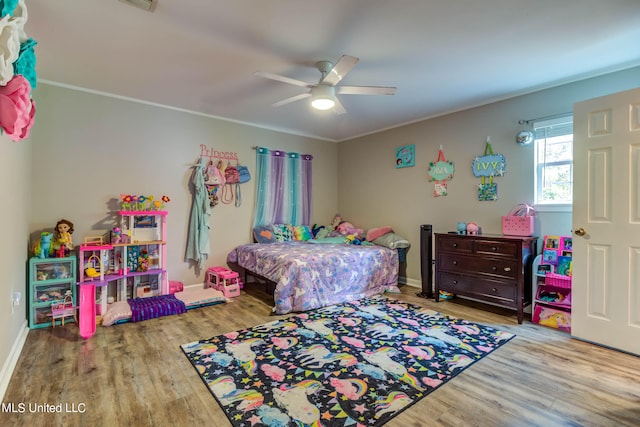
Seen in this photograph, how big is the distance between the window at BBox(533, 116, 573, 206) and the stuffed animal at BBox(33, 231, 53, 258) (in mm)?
5080

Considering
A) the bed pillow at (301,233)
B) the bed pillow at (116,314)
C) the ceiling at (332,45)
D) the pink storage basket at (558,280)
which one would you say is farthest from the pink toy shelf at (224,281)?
the pink storage basket at (558,280)

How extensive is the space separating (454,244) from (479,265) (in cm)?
35

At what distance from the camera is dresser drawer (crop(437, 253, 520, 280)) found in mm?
3094

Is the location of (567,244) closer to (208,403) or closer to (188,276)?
(208,403)

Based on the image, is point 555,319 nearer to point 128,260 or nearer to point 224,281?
point 224,281

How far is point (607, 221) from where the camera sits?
98.3 inches

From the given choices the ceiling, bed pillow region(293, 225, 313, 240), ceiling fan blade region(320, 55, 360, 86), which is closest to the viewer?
the ceiling

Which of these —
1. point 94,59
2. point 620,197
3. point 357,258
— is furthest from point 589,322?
point 94,59

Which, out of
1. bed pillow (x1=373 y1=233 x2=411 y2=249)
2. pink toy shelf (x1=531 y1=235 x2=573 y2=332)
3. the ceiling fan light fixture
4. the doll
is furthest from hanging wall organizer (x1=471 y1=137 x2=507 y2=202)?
the doll

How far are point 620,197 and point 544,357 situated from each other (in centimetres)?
142

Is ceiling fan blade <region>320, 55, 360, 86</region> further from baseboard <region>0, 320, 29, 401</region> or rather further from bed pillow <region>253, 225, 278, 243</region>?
baseboard <region>0, 320, 29, 401</region>

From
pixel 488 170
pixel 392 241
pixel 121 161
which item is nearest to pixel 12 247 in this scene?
pixel 121 161

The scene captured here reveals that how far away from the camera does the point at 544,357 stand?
234cm

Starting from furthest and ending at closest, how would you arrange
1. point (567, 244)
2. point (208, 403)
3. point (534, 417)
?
point (567, 244) < point (208, 403) < point (534, 417)
